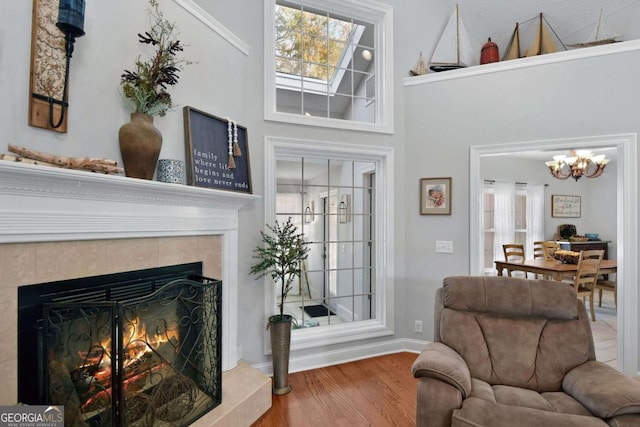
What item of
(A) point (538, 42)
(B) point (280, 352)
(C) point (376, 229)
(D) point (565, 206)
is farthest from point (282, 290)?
(D) point (565, 206)

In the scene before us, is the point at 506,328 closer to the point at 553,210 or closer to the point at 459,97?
the point at 459,97

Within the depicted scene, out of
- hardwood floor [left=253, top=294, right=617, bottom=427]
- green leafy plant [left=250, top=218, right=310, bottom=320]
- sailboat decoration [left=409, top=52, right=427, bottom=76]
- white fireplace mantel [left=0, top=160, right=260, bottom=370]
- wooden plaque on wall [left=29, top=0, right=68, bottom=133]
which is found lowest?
hardwood floor [left=253, top=294, right=617, bottom=427]

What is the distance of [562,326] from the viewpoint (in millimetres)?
2045

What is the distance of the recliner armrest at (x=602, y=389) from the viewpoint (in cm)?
149

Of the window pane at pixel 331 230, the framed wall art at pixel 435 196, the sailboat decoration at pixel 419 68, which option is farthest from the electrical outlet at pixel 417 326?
the sailboat decoration at pixel 419 68

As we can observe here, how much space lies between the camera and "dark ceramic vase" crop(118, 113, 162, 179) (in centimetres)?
176

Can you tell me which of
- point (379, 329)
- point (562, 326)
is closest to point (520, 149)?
point (562, 326)

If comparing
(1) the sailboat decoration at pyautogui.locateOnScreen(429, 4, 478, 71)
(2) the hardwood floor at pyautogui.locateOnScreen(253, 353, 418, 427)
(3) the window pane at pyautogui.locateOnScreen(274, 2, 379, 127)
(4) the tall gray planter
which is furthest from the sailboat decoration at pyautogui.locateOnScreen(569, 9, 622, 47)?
(4) the tall gray planter

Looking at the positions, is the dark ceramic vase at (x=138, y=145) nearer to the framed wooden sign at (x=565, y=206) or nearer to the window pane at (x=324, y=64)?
the window pane at (x=324, y=64)

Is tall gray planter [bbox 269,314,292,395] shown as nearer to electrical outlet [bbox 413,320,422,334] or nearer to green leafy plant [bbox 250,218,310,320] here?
green leafy plant [bbox 250,218,310,320]

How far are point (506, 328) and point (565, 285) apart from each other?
0.51 m

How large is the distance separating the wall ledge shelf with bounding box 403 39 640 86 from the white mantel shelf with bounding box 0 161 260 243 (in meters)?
2.46

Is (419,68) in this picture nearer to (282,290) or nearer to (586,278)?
(282,290)

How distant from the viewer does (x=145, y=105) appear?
71.9 inches
